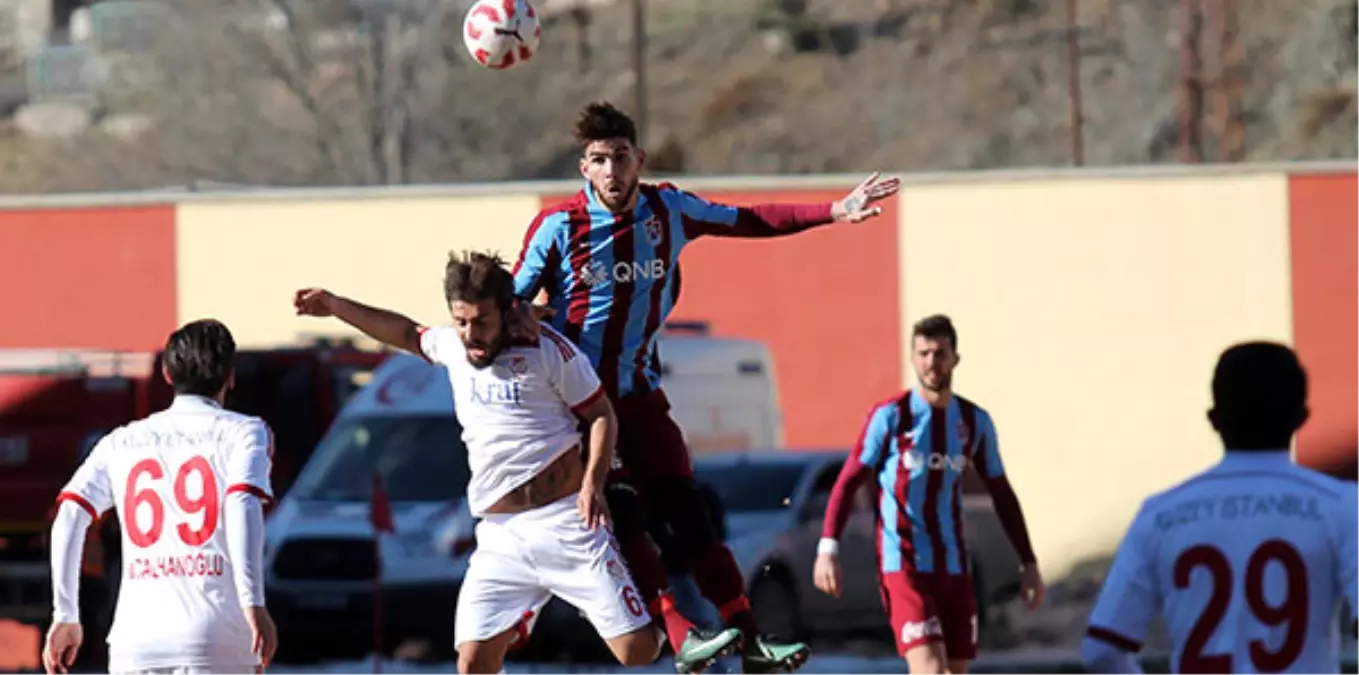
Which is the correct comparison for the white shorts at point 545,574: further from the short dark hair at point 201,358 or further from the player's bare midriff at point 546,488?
the short dark hair at point 201,358

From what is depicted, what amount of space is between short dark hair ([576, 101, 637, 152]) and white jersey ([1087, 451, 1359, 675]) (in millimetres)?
4162

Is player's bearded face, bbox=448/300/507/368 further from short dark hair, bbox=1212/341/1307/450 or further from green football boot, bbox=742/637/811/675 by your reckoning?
short dark hair, bbox=1212/341/1307/450

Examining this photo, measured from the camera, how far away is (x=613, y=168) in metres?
9.54

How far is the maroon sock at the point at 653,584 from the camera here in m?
9.85

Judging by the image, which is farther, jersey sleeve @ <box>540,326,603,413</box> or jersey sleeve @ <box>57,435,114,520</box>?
jersey sleeve @ <box>540,326,603,413</box>

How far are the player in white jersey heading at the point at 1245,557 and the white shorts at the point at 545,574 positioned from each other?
377cm

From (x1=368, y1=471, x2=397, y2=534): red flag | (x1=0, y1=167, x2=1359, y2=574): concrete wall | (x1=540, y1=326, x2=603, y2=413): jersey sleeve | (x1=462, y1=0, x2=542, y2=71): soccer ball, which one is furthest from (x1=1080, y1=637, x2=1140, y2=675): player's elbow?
(x1=0, y1=167, x2=1359, y2=574): concrete wall

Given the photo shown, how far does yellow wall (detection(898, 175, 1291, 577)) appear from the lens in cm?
2561

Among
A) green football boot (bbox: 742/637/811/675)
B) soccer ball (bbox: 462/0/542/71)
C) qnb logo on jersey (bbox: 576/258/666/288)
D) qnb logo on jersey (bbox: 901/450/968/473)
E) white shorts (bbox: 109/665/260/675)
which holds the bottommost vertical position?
green football boot (bbox: 742/637/811/675)

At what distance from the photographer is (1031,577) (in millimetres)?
11883

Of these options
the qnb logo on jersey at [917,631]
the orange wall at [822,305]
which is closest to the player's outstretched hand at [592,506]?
the qnb logo on jersey at [917,631]

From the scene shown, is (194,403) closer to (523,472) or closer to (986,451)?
(523,472)

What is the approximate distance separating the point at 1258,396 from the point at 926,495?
615 cm

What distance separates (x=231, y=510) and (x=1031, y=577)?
505cm
